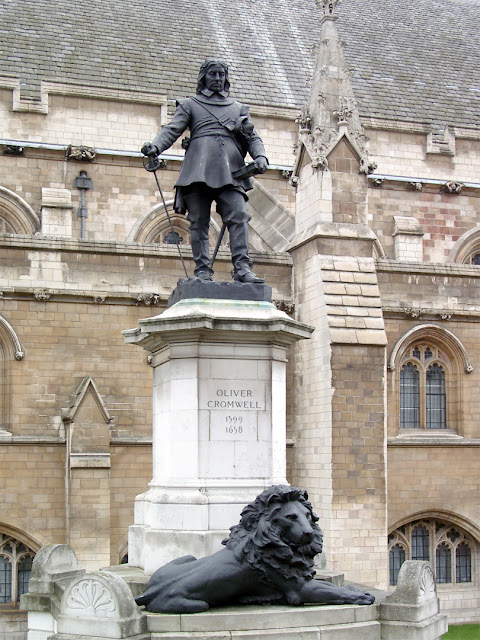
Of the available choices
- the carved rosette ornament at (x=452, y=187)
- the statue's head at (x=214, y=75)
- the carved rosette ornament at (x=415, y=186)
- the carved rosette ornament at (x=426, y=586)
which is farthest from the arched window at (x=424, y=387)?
the carved rosette ornament at (x=426, y=586)

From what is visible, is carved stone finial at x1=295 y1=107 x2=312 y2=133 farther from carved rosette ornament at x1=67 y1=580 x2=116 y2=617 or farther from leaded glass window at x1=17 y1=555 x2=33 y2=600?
carved rosette ornament at x1=67 y1=580 x2=116 y2=617

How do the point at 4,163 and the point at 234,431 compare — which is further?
the point at 4,163

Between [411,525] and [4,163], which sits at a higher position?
[4,163]

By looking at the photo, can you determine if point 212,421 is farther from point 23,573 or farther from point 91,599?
point 23,573

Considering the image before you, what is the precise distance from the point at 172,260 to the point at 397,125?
9.72m

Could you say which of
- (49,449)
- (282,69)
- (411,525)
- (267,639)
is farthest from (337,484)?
(282,69)

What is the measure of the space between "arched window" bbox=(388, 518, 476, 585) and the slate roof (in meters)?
10.8

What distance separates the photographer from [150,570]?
10.2 m

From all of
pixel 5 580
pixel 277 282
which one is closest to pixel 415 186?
pixel 277 282

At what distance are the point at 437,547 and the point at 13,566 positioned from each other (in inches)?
331

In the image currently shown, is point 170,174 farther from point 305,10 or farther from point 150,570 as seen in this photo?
point 150,570

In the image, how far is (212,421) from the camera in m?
10.2

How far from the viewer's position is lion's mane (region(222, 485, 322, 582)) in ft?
29.5

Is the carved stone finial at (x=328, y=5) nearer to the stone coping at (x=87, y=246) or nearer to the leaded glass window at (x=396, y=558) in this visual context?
the stone coping at (x=87, y=246)
